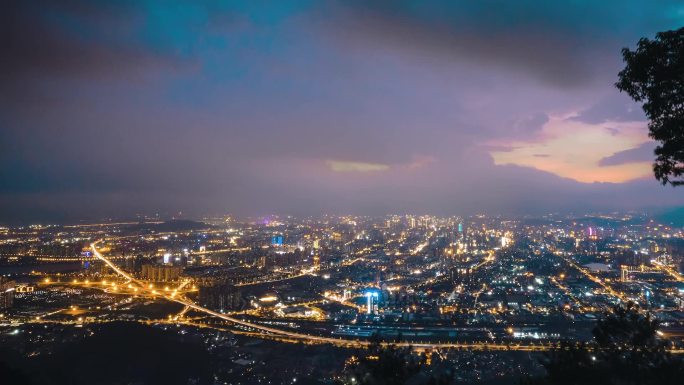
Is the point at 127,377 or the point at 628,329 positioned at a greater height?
the point at 628,329

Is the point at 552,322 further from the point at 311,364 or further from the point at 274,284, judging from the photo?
the point at 274,284

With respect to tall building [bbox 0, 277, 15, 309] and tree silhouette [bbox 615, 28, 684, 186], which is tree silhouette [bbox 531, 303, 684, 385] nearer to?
tree silhouette [bbox 615, 28, 684, 186]

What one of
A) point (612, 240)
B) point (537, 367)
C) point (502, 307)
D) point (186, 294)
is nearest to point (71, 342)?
point (186, 294)

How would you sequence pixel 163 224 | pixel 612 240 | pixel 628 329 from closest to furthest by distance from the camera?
1. pixel 628 329
2. pixel 612 240
3. pixel 163 224

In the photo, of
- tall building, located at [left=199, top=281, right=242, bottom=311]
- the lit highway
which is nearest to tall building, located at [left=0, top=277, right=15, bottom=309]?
tall building, located at [left=199, top=281, right=242, bottom=311]

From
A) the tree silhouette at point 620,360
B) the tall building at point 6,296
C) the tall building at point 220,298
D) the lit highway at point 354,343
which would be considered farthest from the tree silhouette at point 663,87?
the tall building at point 6,296

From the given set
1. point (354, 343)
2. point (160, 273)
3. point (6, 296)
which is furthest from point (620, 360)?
point (160, 273)

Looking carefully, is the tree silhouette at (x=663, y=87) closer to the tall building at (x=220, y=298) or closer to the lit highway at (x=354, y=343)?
the lit highway at (x=354, y=343)

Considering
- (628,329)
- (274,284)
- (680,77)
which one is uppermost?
(680,77)
